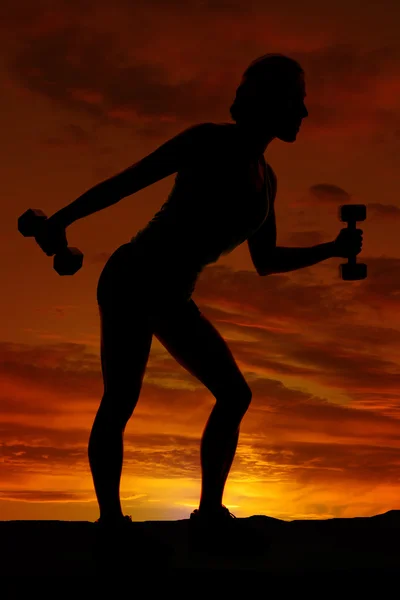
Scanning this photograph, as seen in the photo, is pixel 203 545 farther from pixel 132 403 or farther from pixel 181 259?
pixel 181 259

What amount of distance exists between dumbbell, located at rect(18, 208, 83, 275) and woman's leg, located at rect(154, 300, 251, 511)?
2.10 feet

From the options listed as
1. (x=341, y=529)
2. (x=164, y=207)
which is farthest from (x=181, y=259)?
(x=341, y=529)

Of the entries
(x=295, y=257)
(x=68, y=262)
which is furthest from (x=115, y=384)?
(x=295, y=257)

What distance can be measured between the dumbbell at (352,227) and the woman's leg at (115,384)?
142cm

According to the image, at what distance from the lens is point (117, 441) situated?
21.0ft

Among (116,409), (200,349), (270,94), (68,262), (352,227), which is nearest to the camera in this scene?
(68,262)

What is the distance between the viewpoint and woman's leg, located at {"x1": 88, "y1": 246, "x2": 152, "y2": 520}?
21.0 feet

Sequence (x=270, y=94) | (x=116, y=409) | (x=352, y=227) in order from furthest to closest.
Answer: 1. (x=352, y=227)
2. (x=270, y=94)
3. (x=116, y=409)

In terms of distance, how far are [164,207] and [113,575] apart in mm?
2214

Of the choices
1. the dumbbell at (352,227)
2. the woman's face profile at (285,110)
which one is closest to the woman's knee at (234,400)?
the dumbbell at (352,227)

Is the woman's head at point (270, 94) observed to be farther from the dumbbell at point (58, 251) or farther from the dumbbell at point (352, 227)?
the dumbbell at point (58, 251)

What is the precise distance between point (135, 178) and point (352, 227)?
1.56 metres

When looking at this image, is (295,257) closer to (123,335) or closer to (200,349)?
(200,349)

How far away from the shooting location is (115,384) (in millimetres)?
6402
